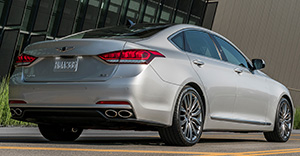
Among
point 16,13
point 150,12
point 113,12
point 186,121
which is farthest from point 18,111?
point 150,12

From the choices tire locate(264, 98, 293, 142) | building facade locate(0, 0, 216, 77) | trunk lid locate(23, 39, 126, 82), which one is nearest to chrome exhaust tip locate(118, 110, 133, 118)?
trunk lid locate(23, 39, 126, 82)

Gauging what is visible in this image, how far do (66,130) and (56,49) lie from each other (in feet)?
5.64

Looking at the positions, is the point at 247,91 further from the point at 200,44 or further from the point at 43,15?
the point at 43,15

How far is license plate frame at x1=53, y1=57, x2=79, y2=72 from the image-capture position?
234 inches

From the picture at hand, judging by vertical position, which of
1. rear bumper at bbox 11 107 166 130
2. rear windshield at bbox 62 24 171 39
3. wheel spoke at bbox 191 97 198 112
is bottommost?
rear bumper at bbox 11 107 166 130

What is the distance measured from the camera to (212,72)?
276 inches

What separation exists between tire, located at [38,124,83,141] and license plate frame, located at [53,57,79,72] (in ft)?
4.63

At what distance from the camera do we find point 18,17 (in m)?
23.7

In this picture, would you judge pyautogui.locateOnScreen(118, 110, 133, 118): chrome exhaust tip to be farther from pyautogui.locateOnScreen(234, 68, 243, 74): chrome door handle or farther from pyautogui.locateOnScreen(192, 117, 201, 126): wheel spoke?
pyautogui.locateOnScreen(234, 68, 243, 74): chrome door handle

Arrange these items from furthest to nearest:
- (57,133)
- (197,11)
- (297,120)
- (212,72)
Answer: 1. (197,11)
2. (297,120)
3. (57,133)
4. (212,72)

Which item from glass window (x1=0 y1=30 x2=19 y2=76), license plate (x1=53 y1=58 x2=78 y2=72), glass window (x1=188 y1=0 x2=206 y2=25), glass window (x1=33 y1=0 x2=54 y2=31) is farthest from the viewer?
glass window (x1=188 y1=0 x2=206 y2=25)

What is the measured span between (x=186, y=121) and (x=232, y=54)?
80.2 inches

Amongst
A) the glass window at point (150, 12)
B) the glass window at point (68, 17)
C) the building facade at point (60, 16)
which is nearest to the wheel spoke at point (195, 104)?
the building facade at point (60, 16)

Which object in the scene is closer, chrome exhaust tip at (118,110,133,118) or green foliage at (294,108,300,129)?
chrome exhaust tip at (118,110,133,118)
